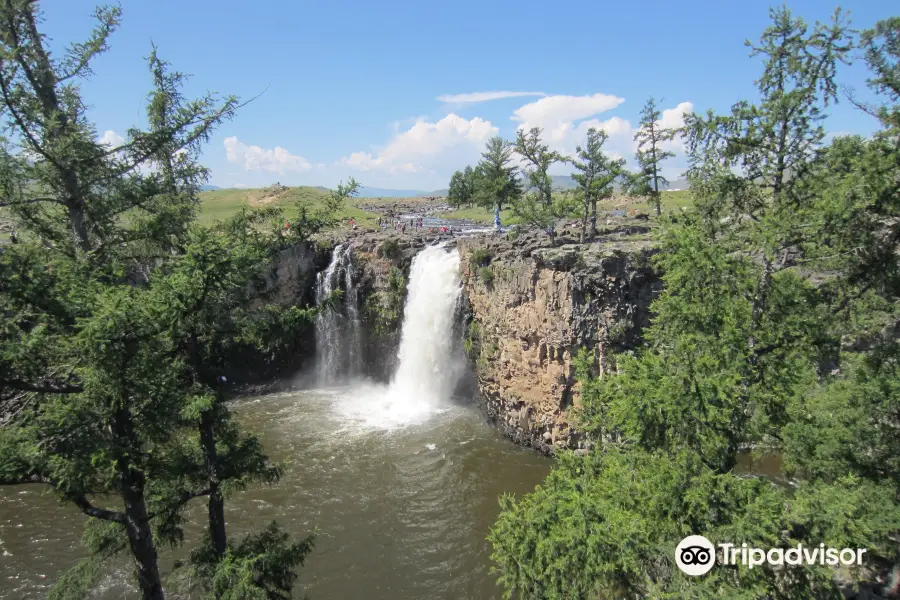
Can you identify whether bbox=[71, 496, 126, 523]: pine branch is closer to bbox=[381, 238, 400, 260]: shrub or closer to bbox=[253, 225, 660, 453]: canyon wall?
bbox=[253, 225, 660, 453]: canyon wall

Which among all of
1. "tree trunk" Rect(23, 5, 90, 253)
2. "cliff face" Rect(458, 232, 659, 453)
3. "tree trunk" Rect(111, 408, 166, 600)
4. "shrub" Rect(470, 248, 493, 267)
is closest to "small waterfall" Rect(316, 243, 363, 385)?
"cliff face" Rect(458, 232, 659, 453)

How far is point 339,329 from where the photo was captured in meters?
30.1

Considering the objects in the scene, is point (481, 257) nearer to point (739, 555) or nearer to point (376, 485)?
point (376, 485)

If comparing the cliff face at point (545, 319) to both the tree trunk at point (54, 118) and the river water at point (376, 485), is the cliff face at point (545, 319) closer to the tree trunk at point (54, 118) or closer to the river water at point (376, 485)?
the river water at point (376, 485)

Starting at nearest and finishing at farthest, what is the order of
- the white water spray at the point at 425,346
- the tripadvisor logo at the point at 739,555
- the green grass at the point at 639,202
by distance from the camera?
the tripadvisor logo at the point at 739,555 → the white water spray at the point at 425,346 → the green grass at the point at 639,202

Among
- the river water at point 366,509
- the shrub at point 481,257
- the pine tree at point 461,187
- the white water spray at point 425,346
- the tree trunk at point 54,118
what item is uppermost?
the pine tree at point 461,187

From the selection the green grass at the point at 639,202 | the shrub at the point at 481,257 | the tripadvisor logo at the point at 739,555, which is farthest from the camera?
the green grass at the point at 639,202

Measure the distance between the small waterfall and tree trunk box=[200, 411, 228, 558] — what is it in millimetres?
21067

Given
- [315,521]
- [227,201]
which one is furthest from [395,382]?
[227,201]

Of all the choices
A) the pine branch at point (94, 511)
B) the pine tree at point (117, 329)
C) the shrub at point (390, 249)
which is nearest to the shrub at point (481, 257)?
the shrub at point (390, 249)

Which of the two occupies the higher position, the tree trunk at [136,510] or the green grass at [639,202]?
the green grass at [639,202]

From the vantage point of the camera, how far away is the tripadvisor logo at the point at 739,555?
303 inches

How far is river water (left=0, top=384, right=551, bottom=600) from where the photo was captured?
14.9 metres

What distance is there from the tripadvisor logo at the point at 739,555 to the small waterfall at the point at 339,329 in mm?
23453
